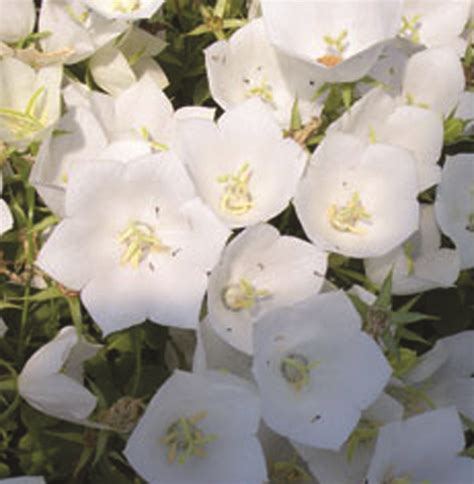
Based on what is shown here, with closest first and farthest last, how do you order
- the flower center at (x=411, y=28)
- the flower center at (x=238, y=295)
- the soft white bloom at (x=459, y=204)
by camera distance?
the flower center at (x=238, y=295), the soft white bloom at (x=459, y=204), the flower center at (x=411, y=28)

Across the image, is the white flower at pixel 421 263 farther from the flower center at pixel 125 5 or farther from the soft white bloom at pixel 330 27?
the flower center at pixel 125 5

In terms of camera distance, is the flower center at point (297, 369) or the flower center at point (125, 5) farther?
Result: the flower center at point (125, 5)

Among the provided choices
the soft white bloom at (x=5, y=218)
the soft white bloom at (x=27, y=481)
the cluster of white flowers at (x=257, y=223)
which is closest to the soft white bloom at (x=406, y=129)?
the cluster of white flowers at (x=257, y=223)

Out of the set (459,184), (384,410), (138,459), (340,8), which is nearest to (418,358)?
(384,410)

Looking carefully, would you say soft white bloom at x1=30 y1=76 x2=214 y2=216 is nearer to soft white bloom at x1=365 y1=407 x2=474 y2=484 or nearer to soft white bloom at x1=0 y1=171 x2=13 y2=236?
soft white bloom at x1=0 y1=171 x2=13 y2=236

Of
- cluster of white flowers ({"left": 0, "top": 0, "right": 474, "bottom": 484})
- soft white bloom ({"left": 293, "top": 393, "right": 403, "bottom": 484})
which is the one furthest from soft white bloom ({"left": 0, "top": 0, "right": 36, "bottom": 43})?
soft white bloom ({"left": 293, "top": 393, "right": 403, "bottom": 484})

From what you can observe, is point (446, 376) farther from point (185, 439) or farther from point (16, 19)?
point (16, 19)
